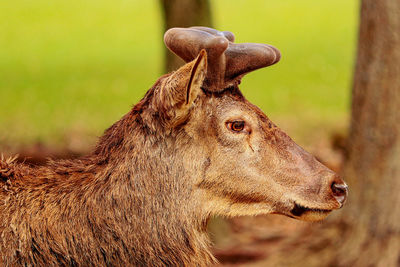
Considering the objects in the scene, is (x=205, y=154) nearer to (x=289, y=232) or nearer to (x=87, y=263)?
(x=87, y=263)

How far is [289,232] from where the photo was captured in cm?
1045

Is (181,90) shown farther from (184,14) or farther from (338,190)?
(184,14)

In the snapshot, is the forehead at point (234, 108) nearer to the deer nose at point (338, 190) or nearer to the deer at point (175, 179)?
the deer at point (175, 179)

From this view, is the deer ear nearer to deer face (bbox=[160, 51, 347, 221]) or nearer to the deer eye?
deer face (bbox=[160, 51, 347, 221])

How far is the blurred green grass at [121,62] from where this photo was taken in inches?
487

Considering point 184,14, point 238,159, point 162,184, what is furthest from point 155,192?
point 184,14

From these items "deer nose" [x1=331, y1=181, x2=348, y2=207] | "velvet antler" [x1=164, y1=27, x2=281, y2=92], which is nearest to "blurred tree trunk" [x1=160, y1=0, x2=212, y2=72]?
"velvet antler" [x1=164, y1=27, x2=281, y2=92]

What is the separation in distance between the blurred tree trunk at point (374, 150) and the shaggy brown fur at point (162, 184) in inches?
113

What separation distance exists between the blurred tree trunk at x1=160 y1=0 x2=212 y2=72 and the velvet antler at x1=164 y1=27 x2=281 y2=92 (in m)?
5.02

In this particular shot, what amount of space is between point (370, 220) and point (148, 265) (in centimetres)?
372

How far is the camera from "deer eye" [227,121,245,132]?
4.16 meters

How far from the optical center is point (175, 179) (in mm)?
4082

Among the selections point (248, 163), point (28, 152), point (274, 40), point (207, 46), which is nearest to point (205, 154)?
point (248, 163)

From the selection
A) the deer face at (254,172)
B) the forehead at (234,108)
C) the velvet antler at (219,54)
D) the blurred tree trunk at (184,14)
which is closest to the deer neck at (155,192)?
the deer face at (254,172)
